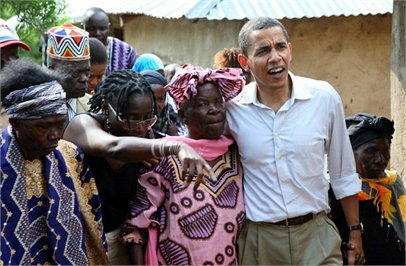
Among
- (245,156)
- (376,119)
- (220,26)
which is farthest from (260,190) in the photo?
(220,26)

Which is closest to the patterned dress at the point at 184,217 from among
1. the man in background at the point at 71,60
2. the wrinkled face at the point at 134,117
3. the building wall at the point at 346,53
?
the wrinkled face at the point at 134,117

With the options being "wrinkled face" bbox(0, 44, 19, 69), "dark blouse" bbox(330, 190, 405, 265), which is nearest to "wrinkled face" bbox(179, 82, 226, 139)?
"dark blouse" bbox(330, 190, 405, 265)

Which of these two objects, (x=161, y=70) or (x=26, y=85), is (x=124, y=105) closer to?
(x=26, y=85)

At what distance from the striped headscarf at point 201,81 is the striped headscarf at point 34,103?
831 millimetres

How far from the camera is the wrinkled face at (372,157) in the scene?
5695mm

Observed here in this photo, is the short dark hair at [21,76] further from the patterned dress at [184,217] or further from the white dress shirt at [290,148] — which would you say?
the white dress shirt at [290,148]

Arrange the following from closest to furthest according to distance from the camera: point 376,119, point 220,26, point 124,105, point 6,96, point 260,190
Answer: point 6,96 → point 124,105 → point 260,190 → point 376,119 → point 220,26

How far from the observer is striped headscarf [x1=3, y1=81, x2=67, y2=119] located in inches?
170

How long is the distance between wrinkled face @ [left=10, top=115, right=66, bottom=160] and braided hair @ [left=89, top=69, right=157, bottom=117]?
468mm

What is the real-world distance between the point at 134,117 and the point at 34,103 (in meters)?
0.61

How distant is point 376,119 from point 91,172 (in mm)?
2063

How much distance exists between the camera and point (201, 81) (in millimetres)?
4965

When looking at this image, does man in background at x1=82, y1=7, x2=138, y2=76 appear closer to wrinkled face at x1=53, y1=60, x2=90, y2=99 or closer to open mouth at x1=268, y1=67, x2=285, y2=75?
wrinkled face at x1=53, y1=60, x2=90, y2=99

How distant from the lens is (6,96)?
440cm
